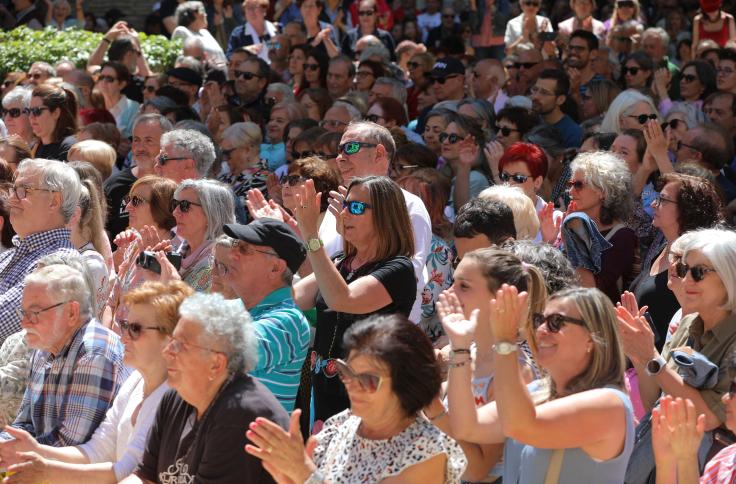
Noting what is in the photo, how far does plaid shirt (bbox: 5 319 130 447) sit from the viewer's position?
5211 mm

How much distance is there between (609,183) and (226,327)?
10.2ft

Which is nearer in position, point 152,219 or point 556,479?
point 556,479

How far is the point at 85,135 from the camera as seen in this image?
32.2 ft

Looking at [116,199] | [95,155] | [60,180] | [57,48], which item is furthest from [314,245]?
[57,48]

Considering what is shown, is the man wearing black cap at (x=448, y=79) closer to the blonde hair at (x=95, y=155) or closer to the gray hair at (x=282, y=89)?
the gray hair at (x=282, y=89)

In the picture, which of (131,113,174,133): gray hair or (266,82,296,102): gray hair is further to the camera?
(266,82,296,102): gray hair

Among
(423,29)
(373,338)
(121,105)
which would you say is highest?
(373,338)

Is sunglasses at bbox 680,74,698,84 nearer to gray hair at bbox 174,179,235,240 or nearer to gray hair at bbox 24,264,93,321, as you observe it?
gray hair at bbox 174,179,235,240

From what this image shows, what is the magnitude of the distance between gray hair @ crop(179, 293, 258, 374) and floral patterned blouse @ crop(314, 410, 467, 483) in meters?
0.52

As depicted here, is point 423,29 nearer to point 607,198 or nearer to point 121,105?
point 121,105

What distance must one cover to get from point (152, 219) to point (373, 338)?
3466 millimetres

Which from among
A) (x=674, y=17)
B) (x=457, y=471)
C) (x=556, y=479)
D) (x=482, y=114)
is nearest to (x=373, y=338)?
(x=457, y=471)

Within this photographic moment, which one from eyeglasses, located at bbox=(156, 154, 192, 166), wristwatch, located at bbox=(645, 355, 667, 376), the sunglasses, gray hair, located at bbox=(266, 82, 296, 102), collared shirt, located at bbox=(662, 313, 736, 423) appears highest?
wristwatch, located at bbox=(645, 355, 667, 376)

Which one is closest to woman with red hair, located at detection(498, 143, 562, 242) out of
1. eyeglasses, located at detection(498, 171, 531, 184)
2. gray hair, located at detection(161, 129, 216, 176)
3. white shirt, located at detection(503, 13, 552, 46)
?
eyeglasses, located at detection(498, 171, 531, 184)
